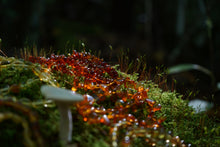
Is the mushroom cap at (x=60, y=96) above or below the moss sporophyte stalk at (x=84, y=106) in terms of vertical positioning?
above

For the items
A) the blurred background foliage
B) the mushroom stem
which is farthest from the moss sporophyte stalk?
the blurred background foliage

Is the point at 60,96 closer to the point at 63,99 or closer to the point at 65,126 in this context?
the point at 63,99

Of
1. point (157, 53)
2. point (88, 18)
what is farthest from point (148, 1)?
point (88, 18)

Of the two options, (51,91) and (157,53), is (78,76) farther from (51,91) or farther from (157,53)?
(157,53)

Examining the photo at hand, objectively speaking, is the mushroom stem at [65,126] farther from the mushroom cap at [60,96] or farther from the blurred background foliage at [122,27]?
the blurred background foliage at [122,27]

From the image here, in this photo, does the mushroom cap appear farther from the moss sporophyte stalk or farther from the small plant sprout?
the moss sporophyte stalk

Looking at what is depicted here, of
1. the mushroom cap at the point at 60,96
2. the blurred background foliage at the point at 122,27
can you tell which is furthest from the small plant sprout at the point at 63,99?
the blurred background foliage at the point at 122,27

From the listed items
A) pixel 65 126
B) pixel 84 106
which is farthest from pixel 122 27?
pixel 65 126
